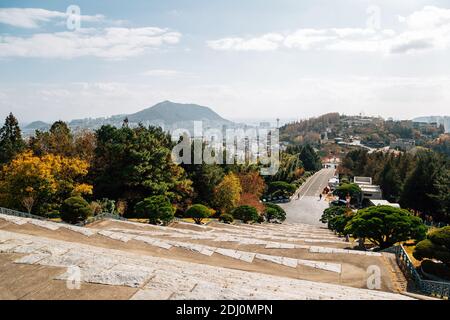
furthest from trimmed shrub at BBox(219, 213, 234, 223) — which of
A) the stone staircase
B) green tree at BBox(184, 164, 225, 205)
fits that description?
the stone staircase

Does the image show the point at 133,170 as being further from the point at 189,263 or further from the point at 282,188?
the point at 282,188

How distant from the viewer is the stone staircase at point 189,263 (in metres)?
7.32

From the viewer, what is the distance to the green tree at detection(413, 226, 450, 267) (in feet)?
44.4

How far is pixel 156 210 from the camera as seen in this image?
79.0ft

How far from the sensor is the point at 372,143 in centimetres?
17150

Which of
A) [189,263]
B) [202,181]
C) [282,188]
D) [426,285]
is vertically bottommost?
[282,188]

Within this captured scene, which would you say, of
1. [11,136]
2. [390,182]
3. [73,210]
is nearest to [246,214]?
[73,210]

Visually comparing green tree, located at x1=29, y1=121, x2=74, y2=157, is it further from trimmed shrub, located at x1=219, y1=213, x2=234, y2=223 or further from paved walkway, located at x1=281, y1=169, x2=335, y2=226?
paved walkway, located at x1=281, y1=169, x2=335, y2=226

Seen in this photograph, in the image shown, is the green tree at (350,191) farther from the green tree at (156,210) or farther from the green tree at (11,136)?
the green tree at (11,136)

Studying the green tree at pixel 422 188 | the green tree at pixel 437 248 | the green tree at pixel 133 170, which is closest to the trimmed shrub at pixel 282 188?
the green tree at pixel 422 188

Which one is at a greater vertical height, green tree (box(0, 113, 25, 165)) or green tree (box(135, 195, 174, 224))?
green tree (box(0, 113, 25, 165))

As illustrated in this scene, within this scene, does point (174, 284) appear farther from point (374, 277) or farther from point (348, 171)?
point (348, 171)

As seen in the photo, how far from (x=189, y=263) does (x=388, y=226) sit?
37.4ft

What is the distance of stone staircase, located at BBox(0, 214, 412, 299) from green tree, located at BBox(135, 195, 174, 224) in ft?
8.54
